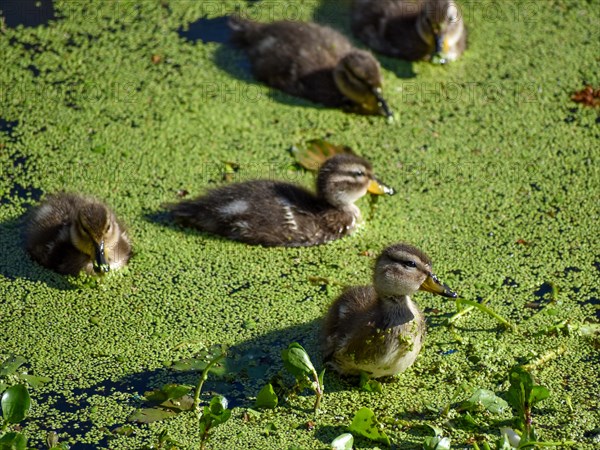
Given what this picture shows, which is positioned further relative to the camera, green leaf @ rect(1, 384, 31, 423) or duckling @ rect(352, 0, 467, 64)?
duckling @ rect(352, 0, 467, 64)

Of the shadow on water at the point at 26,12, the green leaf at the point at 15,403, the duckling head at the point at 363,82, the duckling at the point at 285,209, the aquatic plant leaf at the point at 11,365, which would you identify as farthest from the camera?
the shadow on water at the point at 26,12

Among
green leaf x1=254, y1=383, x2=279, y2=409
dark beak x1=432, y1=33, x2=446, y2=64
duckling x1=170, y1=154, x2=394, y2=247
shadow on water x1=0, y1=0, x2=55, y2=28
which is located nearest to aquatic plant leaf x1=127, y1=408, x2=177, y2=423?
green leaf x1=254, y1=383, x2=279, y2=409

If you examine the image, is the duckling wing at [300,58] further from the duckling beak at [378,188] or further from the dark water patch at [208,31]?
the duckling beak at [378,188]

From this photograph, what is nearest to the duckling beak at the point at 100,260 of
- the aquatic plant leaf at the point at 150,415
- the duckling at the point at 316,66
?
the aquatic plant leaf at the point at 150,415

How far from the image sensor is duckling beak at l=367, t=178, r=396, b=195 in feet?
19.5

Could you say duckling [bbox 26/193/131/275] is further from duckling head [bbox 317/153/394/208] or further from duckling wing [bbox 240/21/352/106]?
duckling wing [bbox 240/21/352/106]

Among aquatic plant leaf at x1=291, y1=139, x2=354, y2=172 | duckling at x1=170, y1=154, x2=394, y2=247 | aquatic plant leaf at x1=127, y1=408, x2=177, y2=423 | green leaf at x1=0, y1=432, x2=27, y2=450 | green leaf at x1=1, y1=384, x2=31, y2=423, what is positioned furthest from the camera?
aquatic plant leaf at x1=291, y1=139, x2=354, y2=172

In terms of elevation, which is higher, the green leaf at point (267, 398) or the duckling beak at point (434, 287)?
the duckling beak at point (434, 287)

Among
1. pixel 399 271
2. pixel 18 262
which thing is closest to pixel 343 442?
pixel 399 271

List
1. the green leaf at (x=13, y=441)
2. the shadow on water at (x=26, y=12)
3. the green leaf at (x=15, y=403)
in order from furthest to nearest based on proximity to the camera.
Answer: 1. the shadow on water at (x=26, y=12)
2. the green leaf at (x=15, y=403)
3. the green leaf at (x=13, y=441)

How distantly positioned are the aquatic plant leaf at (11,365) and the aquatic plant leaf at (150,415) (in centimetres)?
62

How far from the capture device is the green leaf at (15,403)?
14.2ft

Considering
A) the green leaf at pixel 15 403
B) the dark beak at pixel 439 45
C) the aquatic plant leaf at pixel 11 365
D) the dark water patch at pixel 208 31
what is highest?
the dark beak at pixel 439 45

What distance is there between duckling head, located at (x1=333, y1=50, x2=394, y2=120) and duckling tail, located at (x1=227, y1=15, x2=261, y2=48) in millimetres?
768
